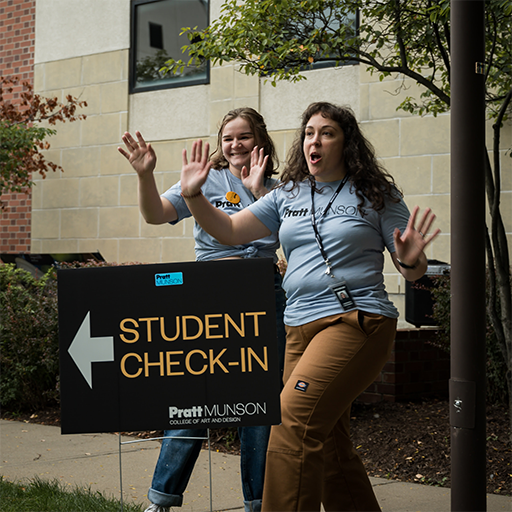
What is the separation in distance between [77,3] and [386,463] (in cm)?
925

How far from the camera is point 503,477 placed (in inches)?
182

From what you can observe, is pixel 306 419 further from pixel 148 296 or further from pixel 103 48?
pixel 103 48

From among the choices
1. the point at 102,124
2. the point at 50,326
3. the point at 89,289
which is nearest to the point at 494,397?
the point at 50,326

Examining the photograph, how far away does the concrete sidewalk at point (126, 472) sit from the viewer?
420 centimetres

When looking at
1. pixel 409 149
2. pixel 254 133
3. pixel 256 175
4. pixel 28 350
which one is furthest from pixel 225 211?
pixel 409 149

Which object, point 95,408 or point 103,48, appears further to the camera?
point 103,48

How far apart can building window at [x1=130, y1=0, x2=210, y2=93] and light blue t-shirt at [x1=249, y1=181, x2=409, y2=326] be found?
771 cm

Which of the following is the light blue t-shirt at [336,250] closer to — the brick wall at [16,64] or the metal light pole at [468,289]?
the metal light pole at [468,289]

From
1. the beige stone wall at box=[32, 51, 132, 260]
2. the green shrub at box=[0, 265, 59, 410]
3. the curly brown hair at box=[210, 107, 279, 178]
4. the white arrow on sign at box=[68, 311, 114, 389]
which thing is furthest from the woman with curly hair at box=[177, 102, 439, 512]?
the beige stone wall at box=[32, 51, 132, 260]

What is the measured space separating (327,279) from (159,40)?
344 inches

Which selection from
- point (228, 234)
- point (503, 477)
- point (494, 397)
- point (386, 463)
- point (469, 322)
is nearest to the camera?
point (469, 322)

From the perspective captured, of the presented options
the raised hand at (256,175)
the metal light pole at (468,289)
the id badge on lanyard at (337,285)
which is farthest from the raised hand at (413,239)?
the raised hand at (256,175)

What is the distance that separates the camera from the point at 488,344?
615cm

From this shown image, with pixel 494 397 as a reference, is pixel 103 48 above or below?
above
